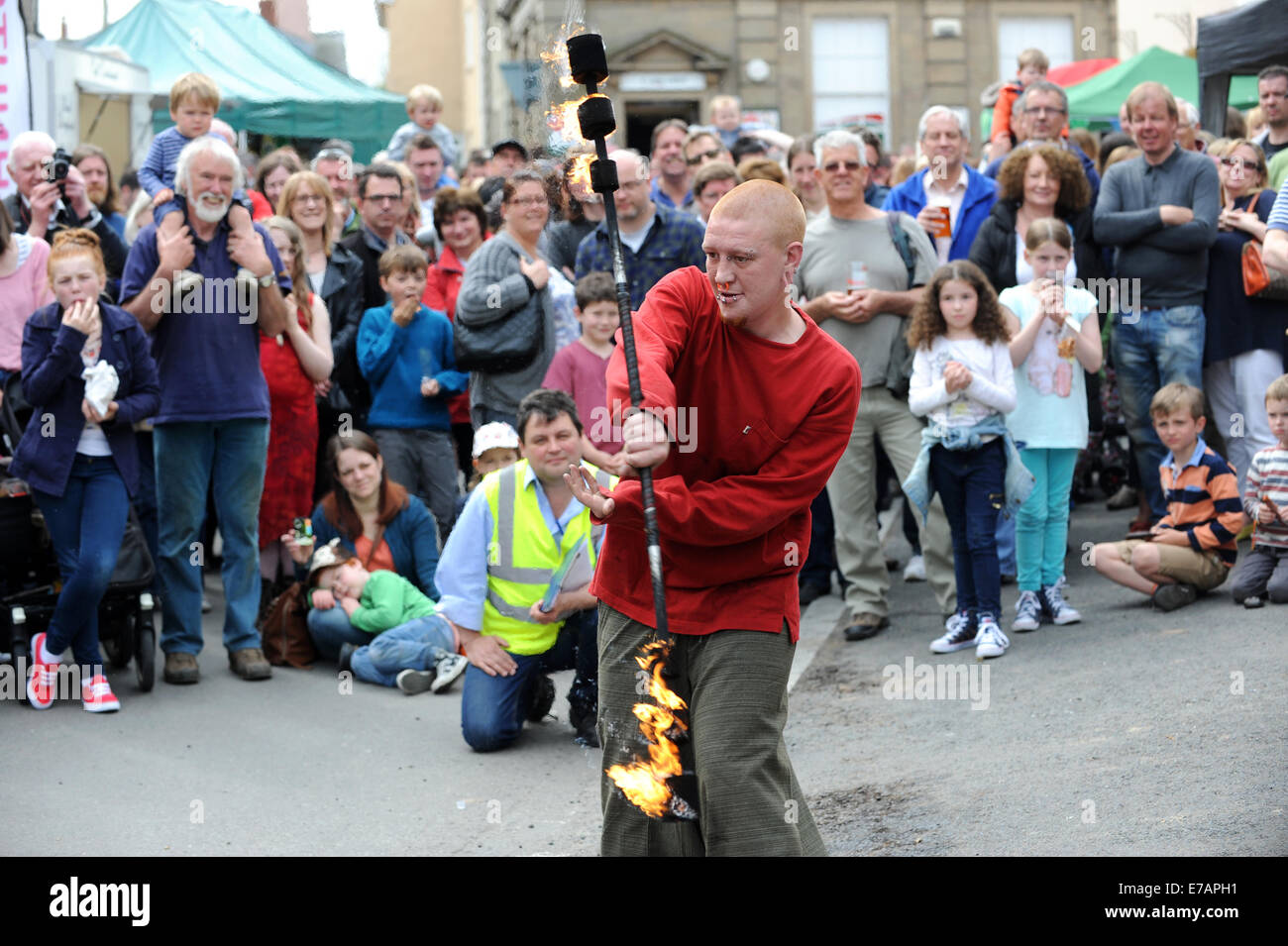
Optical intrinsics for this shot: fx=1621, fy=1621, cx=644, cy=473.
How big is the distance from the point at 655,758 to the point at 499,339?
4.79m

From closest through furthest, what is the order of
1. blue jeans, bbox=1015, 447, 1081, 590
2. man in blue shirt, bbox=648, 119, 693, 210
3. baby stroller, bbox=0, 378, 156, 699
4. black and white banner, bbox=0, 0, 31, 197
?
1. baby stroller, bbox=0, 378, 156, 699
2. blue jeans, bbox=1015, 447, 1081, 590
3. black and white banner, bbox=0, 0, 31, 197
4. man in blue shirt, bbox=648, 119, 693, 210

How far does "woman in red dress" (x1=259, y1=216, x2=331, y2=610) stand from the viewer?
866 cm

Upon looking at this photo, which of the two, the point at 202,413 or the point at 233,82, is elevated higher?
the point at 233,82

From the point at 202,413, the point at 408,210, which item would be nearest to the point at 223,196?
the point at 202,413

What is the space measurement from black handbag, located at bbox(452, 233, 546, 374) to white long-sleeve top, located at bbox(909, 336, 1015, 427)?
209 cm

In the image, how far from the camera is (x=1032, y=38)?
1328 inches

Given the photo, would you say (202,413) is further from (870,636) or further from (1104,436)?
(1104,436)

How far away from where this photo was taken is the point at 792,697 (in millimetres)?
7559

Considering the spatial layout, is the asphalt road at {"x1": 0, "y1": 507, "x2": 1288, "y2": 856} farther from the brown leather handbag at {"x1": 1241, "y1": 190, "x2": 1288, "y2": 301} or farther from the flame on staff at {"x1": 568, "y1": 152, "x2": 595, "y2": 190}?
the flame on staff at {"x1": 568, "y1": 152, "x2": 595, "y2": 190}

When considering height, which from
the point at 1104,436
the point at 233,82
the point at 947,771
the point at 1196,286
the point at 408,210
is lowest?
the point at 947,771

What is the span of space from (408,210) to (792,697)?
14.1ft

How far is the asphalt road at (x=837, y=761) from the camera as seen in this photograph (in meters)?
5.42

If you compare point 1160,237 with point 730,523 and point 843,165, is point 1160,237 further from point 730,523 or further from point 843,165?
point 730,523

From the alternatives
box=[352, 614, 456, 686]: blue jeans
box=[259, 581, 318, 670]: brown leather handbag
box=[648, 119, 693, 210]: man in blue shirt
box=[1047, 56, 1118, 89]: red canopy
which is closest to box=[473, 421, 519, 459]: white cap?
box=[352, 614, 456, 686]: blue jeans
